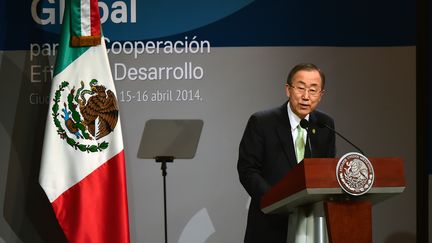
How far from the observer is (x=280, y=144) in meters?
3.87

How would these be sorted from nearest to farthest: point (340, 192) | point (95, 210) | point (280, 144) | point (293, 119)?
point (340, 192) → point (280, 144) → point (293, 119) → point (95, 210)

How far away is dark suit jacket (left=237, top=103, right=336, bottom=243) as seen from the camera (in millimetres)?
3873

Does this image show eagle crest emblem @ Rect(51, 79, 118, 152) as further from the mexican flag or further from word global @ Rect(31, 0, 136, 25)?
word global @ Rect(31, 0, 136, 25)

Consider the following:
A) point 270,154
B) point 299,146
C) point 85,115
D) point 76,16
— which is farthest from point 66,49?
point 299,146

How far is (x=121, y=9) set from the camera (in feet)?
15.9

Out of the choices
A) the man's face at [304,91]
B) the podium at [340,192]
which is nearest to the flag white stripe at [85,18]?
the man's face at [304,91]

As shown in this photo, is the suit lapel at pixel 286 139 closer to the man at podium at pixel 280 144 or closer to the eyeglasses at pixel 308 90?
the man at podium at pixel 280 144

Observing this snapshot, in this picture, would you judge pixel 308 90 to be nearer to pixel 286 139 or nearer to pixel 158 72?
pixel 286 139

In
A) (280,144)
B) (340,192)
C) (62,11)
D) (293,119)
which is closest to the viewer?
(340,192)

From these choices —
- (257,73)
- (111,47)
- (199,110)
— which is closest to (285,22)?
→ (257,73)

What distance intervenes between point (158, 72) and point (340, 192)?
238 centimetres

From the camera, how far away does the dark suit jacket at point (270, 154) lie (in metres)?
3.87

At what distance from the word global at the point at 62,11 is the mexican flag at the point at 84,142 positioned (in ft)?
1.28

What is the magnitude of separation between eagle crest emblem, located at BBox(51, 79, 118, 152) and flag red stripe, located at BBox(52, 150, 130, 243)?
210 millimetres
